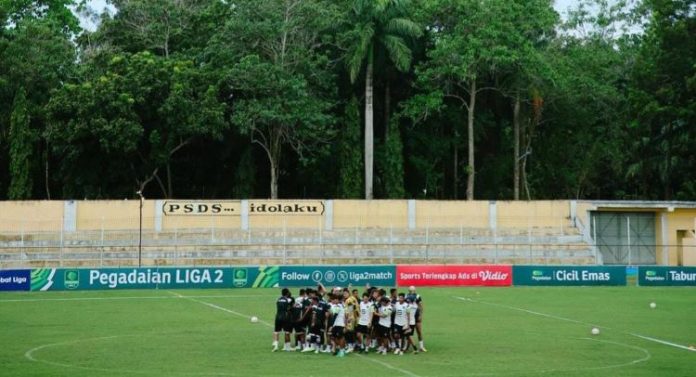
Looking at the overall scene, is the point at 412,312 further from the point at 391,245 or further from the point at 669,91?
the point at 669,91

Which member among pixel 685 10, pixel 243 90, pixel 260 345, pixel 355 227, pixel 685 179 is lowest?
pixel 260 345

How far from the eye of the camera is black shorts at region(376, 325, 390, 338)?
24.9 metres

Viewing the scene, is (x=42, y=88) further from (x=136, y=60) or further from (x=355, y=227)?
(x=355, y=227)

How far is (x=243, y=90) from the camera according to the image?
67.2 meters

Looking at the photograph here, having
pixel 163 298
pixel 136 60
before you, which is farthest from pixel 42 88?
pixel 163 298

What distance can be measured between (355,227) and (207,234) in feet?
32.6

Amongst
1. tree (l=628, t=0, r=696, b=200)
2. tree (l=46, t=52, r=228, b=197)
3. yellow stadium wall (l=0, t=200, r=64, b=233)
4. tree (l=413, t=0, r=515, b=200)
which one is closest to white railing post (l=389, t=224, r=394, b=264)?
tree (l=413, t=0, r=515, b=200)

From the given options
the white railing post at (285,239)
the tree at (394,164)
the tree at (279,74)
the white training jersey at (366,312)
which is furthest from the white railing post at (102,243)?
the white training jersey at (366,312)

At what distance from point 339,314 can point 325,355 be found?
4.07ft

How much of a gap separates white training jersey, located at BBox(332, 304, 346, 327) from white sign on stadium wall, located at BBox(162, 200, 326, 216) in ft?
119

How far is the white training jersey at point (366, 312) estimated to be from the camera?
80.9ft

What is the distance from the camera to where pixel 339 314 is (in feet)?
80.0

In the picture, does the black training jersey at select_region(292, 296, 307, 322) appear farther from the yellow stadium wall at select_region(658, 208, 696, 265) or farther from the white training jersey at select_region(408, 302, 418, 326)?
the yellow stadium wall at select_region(658, 208, 696, 265)

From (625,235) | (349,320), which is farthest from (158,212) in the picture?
(349,320)
